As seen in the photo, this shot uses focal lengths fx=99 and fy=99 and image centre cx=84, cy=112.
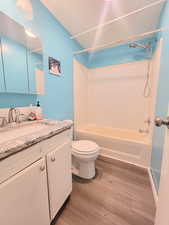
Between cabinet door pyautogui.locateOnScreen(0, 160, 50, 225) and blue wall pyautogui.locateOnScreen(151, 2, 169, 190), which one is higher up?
blue wall pyautogui.locateOnScreen(151, 2, 169, 190)

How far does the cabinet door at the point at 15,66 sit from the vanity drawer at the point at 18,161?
740 mm

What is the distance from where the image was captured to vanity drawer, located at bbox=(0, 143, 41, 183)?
1.60 ft

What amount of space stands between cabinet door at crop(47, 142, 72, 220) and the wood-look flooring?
22 cm

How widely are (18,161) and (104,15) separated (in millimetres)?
1970

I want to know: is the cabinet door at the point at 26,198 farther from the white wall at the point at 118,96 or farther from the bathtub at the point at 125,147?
the white wall at the point at 118,96

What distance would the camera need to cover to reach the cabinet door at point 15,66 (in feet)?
3.20

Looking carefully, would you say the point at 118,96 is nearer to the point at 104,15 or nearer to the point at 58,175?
the point at 104,15

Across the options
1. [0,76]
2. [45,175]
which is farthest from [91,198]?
[0,76]

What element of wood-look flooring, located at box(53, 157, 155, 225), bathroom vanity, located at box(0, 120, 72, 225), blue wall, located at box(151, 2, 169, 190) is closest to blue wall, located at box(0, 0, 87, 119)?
bathroom vanity, located at box(0, 120, 72, 225)

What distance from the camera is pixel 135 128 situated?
2277mm

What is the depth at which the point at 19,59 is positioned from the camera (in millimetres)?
1083

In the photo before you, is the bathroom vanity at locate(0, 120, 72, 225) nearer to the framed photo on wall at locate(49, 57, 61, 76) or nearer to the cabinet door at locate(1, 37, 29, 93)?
the cabinet door at locate(1, 37, 29, 93)

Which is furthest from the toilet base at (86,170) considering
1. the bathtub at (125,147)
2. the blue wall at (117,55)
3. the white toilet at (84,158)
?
the blue wall at (117,55)

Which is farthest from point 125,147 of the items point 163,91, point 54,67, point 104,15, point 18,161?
point 104,15
